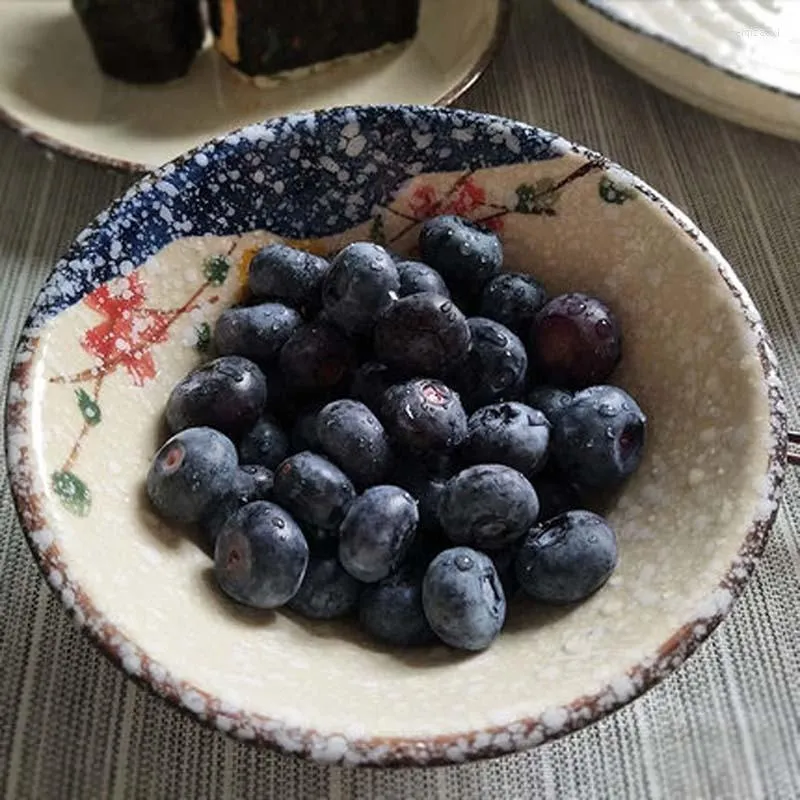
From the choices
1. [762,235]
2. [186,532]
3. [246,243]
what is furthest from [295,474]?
[762,235]

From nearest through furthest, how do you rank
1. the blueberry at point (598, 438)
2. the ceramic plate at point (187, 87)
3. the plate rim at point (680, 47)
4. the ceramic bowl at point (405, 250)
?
the ceramic bowl at point (405, 250), the blueberry at point (598, 438), the plate rim at point (680, 47), the ceramic plate at point (187, 87)

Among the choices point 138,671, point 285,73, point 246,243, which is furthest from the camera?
point 285,73

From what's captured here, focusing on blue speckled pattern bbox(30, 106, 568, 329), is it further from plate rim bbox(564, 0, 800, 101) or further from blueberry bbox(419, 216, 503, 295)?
plate rim bbox(564, 0, 800, 101)

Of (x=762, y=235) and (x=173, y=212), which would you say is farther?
(x=762, y=235)

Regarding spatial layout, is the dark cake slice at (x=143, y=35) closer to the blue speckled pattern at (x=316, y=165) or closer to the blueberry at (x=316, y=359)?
the blue speckled pattern at (x=316, y=165)

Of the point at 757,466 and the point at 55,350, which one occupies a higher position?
the point at 757,466

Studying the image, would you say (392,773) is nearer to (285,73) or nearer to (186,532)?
(186,532)

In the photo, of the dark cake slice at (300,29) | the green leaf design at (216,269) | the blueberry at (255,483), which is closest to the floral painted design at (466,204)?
the green leaf design at (216,269)
